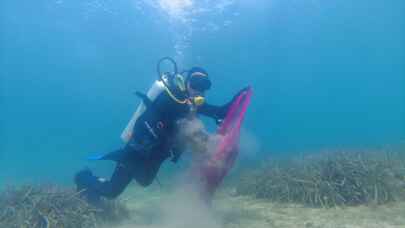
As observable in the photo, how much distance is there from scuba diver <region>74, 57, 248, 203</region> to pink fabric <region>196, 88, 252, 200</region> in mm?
632

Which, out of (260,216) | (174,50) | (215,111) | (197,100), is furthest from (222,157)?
(174,50)

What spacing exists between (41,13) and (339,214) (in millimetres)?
29050

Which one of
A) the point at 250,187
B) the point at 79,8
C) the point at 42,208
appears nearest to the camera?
the point at 42,208

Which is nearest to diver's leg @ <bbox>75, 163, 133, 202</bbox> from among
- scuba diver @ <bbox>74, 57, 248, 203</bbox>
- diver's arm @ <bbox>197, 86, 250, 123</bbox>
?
scuba diver @ <bbox>74, 57, 248, 203</bbox>

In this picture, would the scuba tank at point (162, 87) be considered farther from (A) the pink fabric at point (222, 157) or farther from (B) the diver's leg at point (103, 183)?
(A) the pink fabric at point (222, 157)

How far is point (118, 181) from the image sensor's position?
7137 mm

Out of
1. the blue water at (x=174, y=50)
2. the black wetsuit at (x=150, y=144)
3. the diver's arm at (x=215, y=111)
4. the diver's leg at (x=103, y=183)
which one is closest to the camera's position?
the black wetsuit at (x=150, y=144)

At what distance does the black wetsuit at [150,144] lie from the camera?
21.1 ft

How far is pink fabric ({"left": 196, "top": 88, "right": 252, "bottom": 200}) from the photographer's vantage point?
20.8ft

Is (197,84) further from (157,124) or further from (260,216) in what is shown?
(260,216)

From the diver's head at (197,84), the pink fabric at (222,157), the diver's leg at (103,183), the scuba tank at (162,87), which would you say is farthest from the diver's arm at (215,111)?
the diver's leg at (103,183)

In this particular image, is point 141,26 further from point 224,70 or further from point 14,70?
point 14,70

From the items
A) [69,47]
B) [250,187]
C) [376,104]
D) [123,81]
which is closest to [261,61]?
[123,81]

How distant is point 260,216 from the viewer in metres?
7.06
